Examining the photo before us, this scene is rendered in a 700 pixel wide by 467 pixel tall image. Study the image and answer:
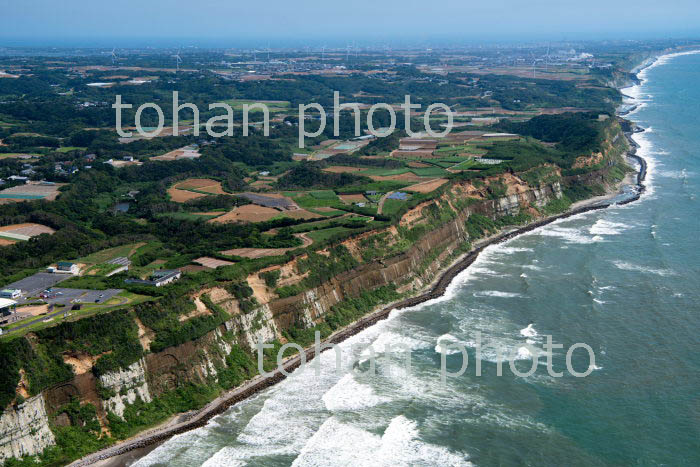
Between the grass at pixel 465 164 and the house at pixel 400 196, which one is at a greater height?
the grass at pixel 465 164

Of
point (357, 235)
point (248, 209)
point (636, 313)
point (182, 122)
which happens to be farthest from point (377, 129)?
point (636, 313)

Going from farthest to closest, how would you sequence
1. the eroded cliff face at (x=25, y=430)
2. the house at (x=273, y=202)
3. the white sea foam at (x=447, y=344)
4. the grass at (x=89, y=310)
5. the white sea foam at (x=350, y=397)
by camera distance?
the house at (x=273, y=202)
the white sea foam at (x=447, y=344)
the white sea foam at (x=350, y=397)
the grass at (x=89, y=310)
the eroded cliff face at (x=25, y=430)

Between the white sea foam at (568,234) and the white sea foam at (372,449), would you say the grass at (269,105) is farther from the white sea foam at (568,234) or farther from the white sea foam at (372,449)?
the white sea foam at (372,449)

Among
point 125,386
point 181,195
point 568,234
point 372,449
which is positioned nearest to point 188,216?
point 181,195

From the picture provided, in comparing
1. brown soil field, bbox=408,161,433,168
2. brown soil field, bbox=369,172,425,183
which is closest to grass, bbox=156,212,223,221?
brown soil field, bbox=369,172,425,183

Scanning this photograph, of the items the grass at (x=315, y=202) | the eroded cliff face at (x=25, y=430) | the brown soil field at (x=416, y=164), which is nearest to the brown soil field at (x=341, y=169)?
the brown soil field at (x=416, y=164)

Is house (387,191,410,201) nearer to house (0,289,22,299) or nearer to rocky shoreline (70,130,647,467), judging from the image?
rocky shoreline (70,130,647,467)

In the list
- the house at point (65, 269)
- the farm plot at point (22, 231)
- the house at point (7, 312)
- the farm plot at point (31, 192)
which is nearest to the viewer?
the house at point (7, 312)
